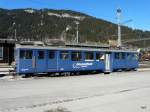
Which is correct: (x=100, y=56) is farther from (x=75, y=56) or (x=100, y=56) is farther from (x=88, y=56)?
(x=75, y=56)

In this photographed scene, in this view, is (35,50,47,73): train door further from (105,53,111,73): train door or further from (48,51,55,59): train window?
(105,53,111,73): train door

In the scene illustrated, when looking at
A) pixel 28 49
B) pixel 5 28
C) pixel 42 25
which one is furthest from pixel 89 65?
pixel 42 25

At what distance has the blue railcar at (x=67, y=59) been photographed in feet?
104

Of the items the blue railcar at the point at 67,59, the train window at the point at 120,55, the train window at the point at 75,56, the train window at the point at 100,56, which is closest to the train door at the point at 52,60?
the blue railcar at the point at 67,59

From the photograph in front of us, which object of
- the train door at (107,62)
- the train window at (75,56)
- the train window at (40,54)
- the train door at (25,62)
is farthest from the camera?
the train door at (107,62)

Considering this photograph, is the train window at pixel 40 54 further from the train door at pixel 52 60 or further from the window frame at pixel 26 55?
the window frame at pixel 26 55

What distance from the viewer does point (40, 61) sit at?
32.8 meters

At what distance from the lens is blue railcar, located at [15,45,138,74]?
1249 inches

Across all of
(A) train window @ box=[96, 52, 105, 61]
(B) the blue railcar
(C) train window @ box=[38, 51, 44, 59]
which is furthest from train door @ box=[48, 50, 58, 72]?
(A) train window @ box=[96, 52, 105, 61]

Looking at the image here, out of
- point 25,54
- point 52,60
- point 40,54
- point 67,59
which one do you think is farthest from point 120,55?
point 25,54

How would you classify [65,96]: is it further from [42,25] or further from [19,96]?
[42,25]

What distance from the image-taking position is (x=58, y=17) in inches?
5541

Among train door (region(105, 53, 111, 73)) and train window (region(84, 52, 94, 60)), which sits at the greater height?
train window (region(84, 52, 94, 60))

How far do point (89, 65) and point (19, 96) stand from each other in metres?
21.2
